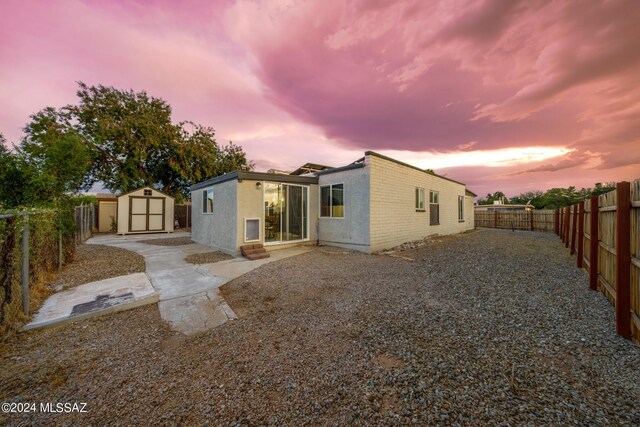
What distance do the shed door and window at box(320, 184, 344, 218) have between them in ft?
40.8

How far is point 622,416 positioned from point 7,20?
526 inches

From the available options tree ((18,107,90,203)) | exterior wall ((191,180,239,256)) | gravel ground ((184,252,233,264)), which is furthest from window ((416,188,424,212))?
tree ((18,107,90,203))

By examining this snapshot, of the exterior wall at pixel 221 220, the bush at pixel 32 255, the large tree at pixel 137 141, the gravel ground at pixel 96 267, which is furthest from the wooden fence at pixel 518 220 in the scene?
the large tree at pixel 137 141

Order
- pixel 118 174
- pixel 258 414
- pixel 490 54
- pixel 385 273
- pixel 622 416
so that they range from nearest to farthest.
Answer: pixel 622 416, pixel 258 414, pixel 385 273, pixel 490 54, pixel 118 174

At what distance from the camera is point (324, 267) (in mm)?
6273

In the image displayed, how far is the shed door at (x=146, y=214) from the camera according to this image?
14604 mm

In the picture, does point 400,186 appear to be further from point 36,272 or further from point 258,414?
point 36,272

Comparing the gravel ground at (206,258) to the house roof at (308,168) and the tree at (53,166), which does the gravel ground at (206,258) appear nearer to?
the tree at (53,166)

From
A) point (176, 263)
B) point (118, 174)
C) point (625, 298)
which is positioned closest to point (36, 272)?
point (176, 263)

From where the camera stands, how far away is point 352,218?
28.9 ft

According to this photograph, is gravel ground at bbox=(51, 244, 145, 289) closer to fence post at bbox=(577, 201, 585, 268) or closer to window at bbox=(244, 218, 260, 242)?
window at bbox=(244, 218, 260, 242)

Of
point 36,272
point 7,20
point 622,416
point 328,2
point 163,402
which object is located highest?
point 328,2

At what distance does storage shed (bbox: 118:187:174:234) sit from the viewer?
14.3 m

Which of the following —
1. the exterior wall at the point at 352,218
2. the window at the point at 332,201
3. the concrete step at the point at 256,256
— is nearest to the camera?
the concrete step at the point at 256,256
